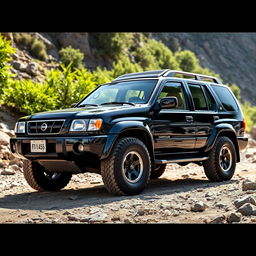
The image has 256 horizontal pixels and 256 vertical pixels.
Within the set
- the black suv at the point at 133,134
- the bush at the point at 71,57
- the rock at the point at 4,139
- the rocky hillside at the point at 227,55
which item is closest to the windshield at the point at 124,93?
the black suv at the point at 133,134

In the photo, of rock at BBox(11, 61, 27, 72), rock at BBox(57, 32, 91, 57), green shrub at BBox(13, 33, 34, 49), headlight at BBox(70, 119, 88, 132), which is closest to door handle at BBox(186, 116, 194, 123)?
headlight at BBox(70, 119, 88, 132)

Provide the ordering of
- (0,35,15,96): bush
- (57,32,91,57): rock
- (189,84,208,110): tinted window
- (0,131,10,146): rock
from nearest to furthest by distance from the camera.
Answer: (189,84,208,110): tinted window < (0,131,10,146): rock < (0,35,15,96): bush < (57,32,91,57): rock

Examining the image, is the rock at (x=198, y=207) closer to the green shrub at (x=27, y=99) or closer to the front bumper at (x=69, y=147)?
the front bumper at (x=69, y=147)

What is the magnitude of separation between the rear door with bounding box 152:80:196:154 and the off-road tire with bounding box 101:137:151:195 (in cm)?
64

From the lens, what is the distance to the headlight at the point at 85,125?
591cm

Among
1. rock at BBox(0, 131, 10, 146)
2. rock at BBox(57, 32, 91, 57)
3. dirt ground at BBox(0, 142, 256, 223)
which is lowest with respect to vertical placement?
dirt ground at BBox(0, 142, 256, 223)

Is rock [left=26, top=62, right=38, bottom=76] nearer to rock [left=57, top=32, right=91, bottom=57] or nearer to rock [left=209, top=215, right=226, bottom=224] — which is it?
rock [left=57, top=32, right=91, bottom=57]

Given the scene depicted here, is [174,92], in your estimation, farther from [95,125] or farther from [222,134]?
[95,125]

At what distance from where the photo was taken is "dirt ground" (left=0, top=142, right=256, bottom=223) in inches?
189

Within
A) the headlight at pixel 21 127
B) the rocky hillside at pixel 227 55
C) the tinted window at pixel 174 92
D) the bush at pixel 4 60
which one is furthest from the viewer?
the rocky hillside at pixel 227 55

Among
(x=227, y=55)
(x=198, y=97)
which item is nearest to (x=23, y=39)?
(x=198, y=97)

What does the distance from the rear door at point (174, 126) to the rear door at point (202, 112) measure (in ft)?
0.62

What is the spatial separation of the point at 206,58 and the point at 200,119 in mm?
61138
